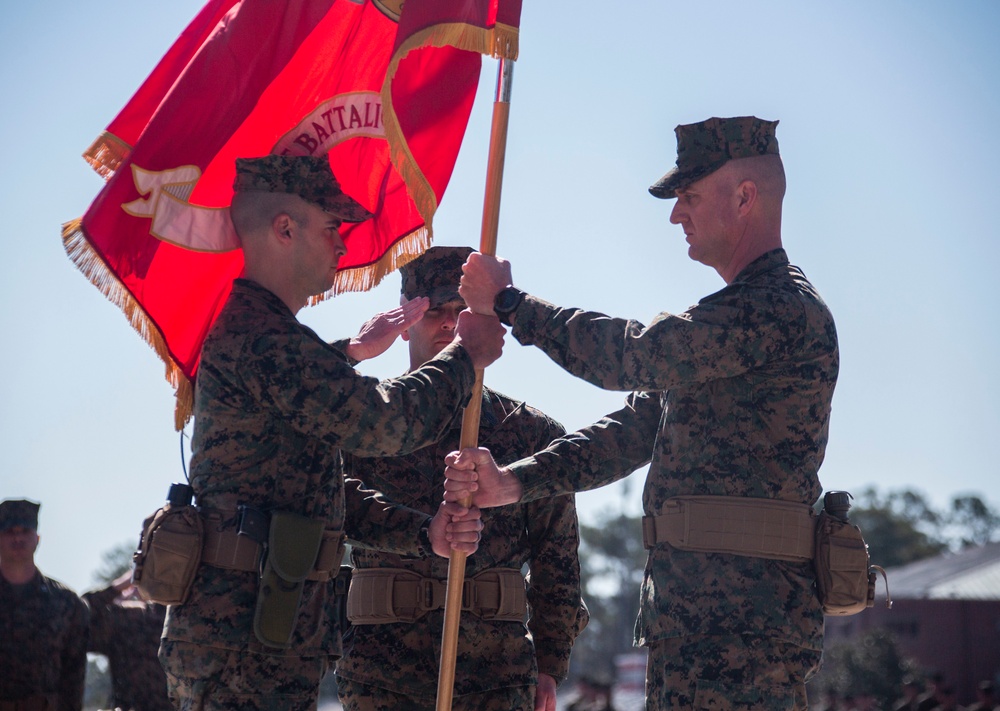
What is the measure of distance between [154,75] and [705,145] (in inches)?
100

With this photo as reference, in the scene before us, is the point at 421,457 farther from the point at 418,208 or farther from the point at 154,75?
the point at 154,75

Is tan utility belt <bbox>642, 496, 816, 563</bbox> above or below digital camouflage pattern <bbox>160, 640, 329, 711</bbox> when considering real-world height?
above

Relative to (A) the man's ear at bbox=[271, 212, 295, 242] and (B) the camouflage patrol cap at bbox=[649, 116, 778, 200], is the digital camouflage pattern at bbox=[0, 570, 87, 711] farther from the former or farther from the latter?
(B) the camouflage patrol cap at bbox=[649, 116, 778, 200]

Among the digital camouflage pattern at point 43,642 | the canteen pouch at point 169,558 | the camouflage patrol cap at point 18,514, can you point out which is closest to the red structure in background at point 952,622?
the digital camouflage pattern at point 43,642

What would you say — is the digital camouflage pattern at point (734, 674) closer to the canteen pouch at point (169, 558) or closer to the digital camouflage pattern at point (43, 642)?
the canteen pouch at point (169, 558)

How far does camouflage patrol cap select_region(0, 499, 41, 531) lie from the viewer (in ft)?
29.4

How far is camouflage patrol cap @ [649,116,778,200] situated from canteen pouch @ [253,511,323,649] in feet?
6.98

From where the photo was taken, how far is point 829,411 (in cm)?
459

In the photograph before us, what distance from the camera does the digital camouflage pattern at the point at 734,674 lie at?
162 inches

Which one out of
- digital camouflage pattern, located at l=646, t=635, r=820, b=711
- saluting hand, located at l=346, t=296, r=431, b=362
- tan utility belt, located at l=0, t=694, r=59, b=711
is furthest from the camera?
tan utility belt, located at l=0, t=694, r=59, b=711

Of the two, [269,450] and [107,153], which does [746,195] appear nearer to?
[269,450]

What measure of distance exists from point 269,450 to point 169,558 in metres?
0.53

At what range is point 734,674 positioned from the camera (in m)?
4.15

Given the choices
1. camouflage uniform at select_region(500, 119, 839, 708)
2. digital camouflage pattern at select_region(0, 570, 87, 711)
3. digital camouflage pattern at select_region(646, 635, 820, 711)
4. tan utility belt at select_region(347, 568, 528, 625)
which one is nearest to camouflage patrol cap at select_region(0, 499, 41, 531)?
digital camouflage pattern at select_region(0, 570, 87, 711)
